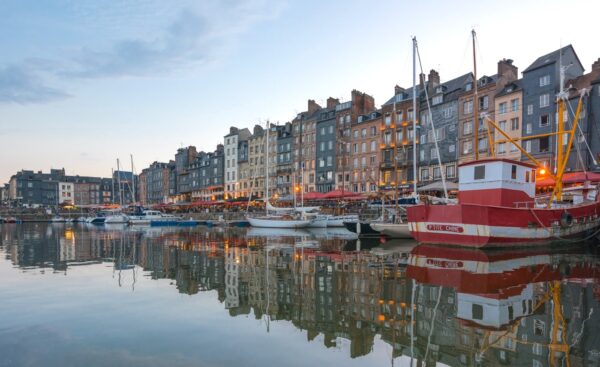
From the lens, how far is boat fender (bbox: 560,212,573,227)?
26.5m

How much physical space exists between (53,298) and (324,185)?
70.7 metres

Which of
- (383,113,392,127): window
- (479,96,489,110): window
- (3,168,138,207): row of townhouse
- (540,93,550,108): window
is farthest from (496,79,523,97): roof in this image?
(3,168,138,207): row of townhouse

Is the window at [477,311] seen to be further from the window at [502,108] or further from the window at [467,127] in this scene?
the window at [467,127]

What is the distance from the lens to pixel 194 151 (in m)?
129

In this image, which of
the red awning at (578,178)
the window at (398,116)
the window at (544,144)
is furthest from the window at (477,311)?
the window at (398,116)

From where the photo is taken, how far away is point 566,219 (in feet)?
87.0

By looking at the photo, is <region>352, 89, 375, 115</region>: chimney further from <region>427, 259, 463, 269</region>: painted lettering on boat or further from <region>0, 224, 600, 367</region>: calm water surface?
<region>0, 224, 600, 367</region>: calm water surface

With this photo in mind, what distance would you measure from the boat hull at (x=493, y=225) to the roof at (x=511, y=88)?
27507 millimetres

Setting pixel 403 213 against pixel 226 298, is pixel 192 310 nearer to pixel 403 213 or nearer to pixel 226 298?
pixel 226 298

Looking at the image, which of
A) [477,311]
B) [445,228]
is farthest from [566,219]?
[477,311]

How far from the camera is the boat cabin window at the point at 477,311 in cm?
965

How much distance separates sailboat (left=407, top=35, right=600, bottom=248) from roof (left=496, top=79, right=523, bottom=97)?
27468mm

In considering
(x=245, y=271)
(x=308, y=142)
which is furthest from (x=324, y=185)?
(x=245, y=271)

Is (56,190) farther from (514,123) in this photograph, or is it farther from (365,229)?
(514,123)
